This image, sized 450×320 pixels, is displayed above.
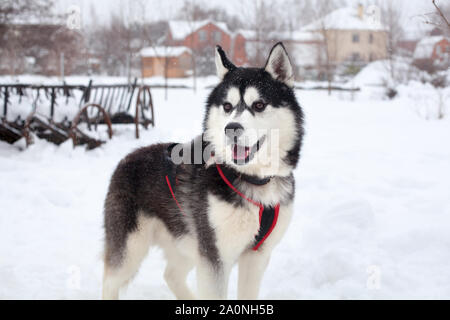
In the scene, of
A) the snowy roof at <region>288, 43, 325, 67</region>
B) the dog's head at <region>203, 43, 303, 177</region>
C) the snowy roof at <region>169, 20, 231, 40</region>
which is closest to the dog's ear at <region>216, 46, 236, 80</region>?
the dog's head at <region>203, 43, 303, 177</region>

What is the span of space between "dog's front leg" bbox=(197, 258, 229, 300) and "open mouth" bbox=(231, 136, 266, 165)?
601mm

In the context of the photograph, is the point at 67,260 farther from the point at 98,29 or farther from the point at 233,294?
the point at 98,29

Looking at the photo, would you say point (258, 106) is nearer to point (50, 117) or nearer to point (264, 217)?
point (264, 217)

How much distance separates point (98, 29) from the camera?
22.9m

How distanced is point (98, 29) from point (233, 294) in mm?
22654

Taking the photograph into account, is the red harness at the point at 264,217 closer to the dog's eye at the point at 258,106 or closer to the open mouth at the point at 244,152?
the open mouth at the point at 244,152

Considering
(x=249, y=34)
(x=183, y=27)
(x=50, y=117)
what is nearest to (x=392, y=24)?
(x=183, y=27)

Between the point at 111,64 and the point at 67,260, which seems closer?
the point at 67,260

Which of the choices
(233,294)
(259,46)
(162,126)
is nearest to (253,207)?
(233,294)

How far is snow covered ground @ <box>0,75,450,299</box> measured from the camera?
123 inches

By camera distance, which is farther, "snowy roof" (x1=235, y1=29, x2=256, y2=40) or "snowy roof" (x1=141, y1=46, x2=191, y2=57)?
"snowy roof" (x1=141, y1=46, x2=191, y2=57)

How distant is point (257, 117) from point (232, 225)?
608mm

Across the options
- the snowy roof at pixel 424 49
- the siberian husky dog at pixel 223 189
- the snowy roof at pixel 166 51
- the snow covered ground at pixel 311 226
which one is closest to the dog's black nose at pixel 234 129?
the siberian husky dog at pixel 223 189

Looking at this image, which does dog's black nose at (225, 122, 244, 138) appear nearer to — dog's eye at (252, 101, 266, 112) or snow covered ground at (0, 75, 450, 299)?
→ dog's eye at (252, 101, 266, 112)
